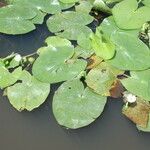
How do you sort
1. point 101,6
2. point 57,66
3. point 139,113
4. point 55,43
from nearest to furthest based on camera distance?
point 139,113
point 57,66
point 55,43
point 101,6

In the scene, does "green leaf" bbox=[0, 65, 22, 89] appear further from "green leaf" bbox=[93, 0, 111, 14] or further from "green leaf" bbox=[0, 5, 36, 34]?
"green leaf" bbox=[93, 0, 111, 14]

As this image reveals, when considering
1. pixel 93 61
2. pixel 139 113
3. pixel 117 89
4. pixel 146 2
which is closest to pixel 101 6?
pixel 146 2

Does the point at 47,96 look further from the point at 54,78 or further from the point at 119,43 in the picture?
the point at 119,43

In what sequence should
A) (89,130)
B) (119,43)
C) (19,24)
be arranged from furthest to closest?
(19,24) → (119,43) → (89,130)

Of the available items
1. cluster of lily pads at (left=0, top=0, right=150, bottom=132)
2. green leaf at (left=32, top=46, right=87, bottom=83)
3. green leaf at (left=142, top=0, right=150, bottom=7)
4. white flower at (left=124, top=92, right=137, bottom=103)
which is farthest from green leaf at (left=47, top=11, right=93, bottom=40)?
white flower at (left=124, top=92, right=137, bottom=103)

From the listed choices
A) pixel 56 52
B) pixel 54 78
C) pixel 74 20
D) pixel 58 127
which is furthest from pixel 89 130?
pixel 74 20

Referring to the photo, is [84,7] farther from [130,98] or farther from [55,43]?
[130,98]
